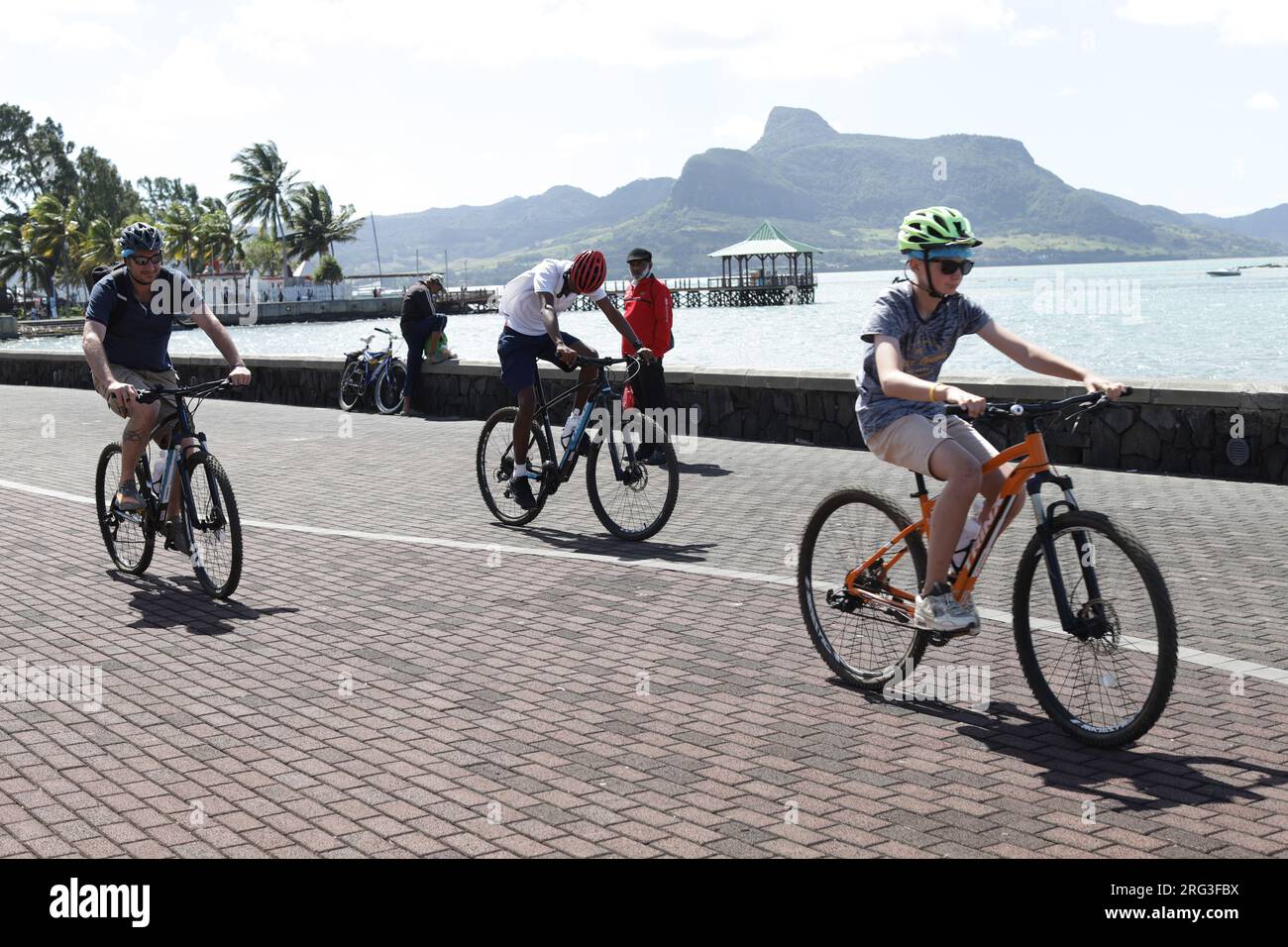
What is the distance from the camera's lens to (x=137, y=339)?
789 cm

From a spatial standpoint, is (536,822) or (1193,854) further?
(536,822)

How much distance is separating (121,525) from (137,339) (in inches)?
43.5

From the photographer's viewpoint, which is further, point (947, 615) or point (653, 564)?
point (653, 564)

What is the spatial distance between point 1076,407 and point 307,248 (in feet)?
472

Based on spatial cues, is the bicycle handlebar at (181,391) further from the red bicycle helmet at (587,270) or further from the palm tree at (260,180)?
the palm tree at (260,180)

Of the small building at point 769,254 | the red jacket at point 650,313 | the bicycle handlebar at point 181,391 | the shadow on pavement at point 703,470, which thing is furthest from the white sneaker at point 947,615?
the small building at point 769,254

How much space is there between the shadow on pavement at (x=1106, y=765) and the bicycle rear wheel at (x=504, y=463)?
4875 millimetres

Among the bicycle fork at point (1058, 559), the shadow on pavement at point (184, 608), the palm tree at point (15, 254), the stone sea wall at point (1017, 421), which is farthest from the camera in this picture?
the palm tree at point (15, 254)

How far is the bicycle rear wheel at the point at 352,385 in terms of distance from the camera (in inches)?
826

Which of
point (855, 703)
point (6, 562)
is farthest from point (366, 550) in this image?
point (855, 703)

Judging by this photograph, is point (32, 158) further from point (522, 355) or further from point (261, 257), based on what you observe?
point (522, 355)

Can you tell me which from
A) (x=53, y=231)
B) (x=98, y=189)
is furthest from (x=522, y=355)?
(x=98, y=189)
